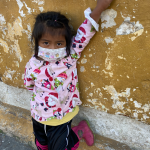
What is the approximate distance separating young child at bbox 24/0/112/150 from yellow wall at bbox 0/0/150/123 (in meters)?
0.08

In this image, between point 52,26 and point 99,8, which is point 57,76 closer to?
point 52,26

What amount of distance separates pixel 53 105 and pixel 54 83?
18cm

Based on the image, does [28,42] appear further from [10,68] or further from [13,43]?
[10,68]

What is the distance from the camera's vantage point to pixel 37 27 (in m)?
1.03

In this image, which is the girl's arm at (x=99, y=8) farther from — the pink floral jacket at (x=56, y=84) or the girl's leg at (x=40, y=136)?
the girl's leg at (x=40, y=136)

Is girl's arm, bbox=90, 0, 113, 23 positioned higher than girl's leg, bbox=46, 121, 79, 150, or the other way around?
girl's arm, bbox=90, 0, 113, 23

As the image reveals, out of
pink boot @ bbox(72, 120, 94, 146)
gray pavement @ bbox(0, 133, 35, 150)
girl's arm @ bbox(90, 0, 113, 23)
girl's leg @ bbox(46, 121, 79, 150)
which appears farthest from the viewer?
gray pavement @ bbox(0, 133, 35, 150)

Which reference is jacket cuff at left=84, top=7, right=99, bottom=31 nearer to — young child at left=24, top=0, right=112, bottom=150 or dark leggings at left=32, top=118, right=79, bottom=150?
young child at left=24, top=0, right=112, bottom=150

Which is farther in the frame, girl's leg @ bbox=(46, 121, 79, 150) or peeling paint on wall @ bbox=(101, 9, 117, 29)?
girl's leg @ bbox=(46, 121, 79, 150)

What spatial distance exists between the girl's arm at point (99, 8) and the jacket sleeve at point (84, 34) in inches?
1.3

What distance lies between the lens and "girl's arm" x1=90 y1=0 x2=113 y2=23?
2.90 ft

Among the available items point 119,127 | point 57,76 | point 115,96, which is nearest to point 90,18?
point 57,76

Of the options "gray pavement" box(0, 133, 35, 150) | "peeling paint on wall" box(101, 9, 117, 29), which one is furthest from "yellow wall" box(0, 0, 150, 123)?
"gray pavement" box(0, 133, 35, 150)

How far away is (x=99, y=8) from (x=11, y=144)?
5.94ft
